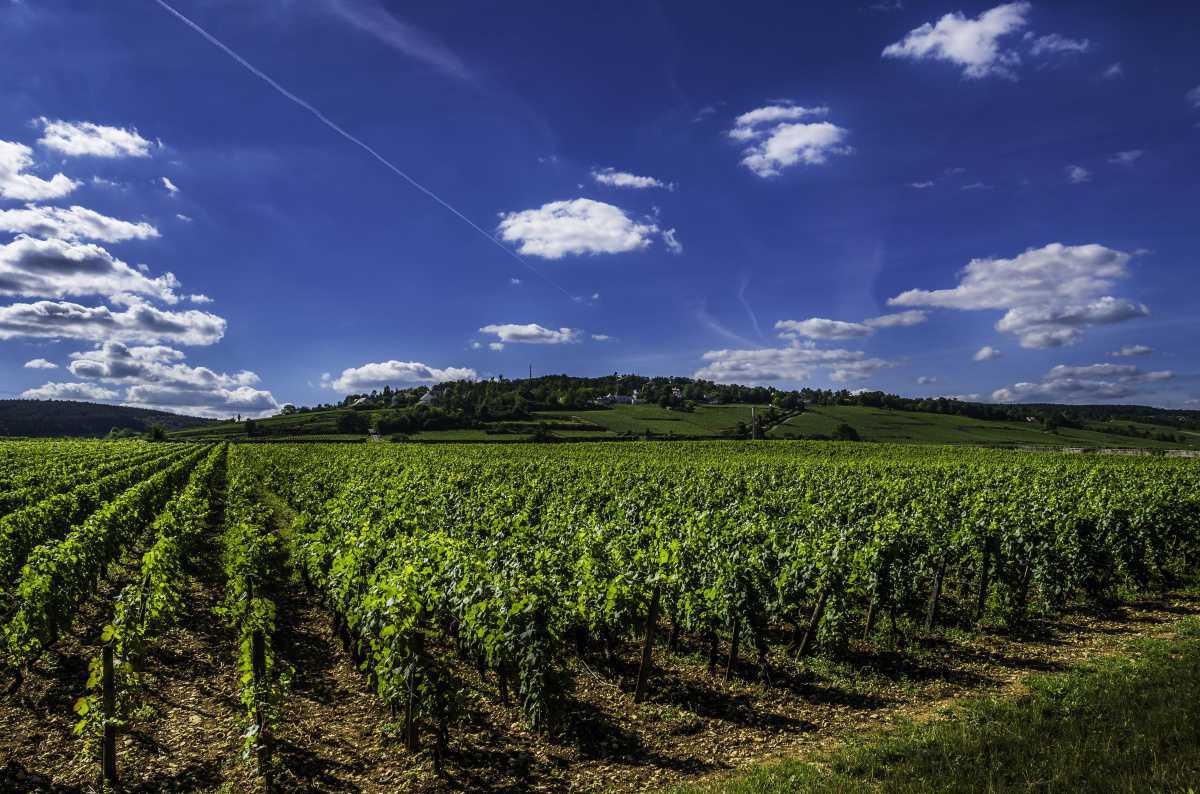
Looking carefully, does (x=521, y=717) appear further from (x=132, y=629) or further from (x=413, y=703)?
(x=132, y=629)

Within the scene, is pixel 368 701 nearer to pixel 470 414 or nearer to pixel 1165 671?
pixel 1165 671

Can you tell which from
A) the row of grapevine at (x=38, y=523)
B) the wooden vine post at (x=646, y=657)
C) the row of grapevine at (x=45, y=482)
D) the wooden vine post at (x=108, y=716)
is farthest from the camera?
the row of grapevine at (x=45, y=482)

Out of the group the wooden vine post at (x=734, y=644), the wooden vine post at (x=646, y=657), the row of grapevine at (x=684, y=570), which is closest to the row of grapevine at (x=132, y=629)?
the row of grapevine at (x=684, y=570)

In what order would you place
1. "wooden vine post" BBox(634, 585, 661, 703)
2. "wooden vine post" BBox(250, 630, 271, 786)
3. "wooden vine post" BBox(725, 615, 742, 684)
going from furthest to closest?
"wooden vine post" BBox(725, 615, 742, 684) → "wooden vine post" BBox(634, 585, 661, 703) → "wooden vine post" BBox(250, 630, 271, 786)

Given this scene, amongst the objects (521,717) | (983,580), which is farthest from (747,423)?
(521,717)

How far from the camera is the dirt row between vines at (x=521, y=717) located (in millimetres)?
7992

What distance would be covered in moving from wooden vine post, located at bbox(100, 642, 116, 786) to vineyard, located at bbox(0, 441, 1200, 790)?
0.09 feet

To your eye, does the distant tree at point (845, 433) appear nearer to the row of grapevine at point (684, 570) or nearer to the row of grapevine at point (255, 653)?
the row of grapevine at point (684, 570)

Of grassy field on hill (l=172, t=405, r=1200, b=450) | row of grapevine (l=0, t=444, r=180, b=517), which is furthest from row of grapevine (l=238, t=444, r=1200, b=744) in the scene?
grassy field on hill (l=172, t=405, r=1200, b=450)

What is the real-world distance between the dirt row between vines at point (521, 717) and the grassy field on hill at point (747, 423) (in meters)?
86.5

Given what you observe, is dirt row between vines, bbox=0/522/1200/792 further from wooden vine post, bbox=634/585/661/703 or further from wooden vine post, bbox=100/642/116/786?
wooden vine post, bbox=100/642/116/786

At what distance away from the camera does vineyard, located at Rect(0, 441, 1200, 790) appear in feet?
27.0

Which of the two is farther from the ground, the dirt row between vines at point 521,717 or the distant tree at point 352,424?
the distant tree at point 352,424

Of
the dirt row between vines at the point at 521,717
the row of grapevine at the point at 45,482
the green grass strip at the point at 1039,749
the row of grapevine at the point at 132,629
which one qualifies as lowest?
the dirt row between vines at the point at 521,717
